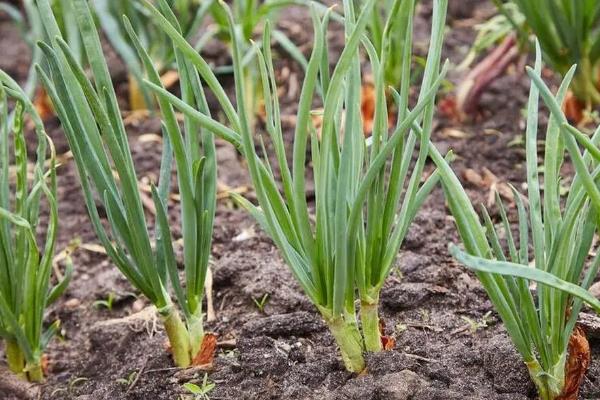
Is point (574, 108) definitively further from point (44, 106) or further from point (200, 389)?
point (44, 106)

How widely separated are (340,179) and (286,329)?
1.28 ft

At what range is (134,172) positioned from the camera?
1.26m

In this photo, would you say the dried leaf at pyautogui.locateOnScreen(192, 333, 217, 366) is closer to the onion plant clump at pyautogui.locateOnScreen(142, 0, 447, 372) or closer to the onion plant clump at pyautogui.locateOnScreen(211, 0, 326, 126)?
the onion plant clump at pyautogui.locateOnScreen(142, 0, 447, 372)

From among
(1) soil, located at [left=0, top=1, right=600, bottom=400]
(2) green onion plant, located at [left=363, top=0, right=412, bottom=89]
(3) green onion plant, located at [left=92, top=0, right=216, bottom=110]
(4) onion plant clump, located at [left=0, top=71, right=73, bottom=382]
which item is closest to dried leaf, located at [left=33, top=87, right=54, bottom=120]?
(3) green onion plant, located at [left=92, top=0, right=216, bottom=110]

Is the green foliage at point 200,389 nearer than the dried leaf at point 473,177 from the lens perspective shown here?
Yes

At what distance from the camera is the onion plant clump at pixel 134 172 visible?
1.18 meters

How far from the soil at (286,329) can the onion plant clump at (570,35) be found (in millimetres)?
172

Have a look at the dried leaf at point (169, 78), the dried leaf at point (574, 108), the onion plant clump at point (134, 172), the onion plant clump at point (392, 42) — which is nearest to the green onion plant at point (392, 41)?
the onion plant clump at point (392, 42)

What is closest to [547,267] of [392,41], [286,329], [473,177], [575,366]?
[575,366]

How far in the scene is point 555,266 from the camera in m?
1.05

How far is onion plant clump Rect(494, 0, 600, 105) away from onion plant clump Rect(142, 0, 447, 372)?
89 cm

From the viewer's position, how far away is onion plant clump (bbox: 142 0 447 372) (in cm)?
105

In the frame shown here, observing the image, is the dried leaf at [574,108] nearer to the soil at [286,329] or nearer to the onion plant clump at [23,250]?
the soil at [286,329]

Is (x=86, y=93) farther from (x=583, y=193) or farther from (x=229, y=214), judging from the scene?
(x=229, y=214)
